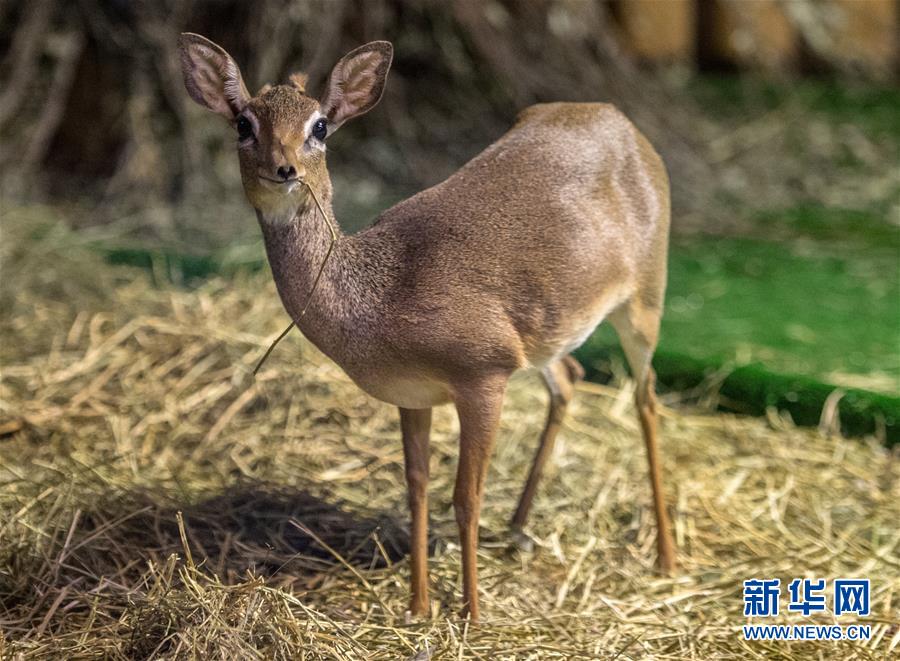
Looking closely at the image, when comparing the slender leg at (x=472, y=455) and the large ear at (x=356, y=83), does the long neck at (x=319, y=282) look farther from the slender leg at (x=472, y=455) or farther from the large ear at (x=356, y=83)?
the slender leg at (x=472, y=455)

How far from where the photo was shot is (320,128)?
122 inches

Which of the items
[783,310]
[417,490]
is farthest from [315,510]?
[783,310]

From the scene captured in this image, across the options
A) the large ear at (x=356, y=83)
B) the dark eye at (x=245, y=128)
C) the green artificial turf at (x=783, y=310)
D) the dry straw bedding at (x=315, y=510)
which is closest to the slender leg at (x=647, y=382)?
the dry straw bedding at (x=315, y=510)

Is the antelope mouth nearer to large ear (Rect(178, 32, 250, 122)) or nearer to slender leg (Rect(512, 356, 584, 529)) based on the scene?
large ear (Rect(178, 32, 250, 122))

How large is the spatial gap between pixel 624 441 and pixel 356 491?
1.10 meters

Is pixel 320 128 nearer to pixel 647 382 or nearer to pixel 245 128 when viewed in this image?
pixel 245 128

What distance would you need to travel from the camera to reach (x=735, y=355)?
526 cm

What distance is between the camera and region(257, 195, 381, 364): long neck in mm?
3184

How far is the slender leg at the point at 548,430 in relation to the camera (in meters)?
4.07

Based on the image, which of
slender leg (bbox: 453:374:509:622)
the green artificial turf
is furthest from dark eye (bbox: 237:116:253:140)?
the green artificial turf

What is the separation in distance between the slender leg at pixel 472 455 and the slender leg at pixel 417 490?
127 millimetres

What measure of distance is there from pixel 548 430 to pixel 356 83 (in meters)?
1.40

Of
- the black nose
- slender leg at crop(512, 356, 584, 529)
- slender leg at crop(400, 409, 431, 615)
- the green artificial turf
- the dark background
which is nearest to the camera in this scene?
the black nose

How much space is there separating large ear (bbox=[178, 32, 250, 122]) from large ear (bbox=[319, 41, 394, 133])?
0.70 ft
